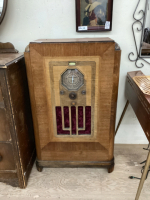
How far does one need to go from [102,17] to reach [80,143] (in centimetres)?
109

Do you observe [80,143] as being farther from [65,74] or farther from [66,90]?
[65,74]

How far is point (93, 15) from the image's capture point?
1.48 meters

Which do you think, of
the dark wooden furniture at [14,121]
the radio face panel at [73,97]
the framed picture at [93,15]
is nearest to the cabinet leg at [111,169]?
the radio face panel at [73,97]

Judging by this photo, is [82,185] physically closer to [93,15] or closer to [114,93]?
[114,93]

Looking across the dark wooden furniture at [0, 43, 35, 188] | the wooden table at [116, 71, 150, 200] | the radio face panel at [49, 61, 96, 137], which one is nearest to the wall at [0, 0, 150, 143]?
the dark wooden furniture at [0, 43, 35, 188]

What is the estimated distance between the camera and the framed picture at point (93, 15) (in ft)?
4.74

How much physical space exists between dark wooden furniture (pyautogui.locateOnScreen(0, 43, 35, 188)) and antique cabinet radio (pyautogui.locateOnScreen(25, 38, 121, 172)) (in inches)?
3.9

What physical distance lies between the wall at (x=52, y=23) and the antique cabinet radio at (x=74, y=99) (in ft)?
1.24

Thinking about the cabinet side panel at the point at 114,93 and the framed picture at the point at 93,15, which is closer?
the cabinet side panel at the point at 114,93

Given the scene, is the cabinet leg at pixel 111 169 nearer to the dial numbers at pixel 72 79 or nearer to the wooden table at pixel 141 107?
the wooden table at pixel 141 107

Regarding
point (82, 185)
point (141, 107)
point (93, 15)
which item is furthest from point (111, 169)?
point (93, 15)

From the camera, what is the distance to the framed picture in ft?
4.74

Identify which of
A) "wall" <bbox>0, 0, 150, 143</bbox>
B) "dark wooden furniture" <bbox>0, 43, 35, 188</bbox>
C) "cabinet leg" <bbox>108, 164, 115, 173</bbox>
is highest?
"wall" <bbox>0, 0, 150, 143</bbox>

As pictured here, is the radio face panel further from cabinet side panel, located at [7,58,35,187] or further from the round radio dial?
cabinet side panel, located at [7,58,35,187]
